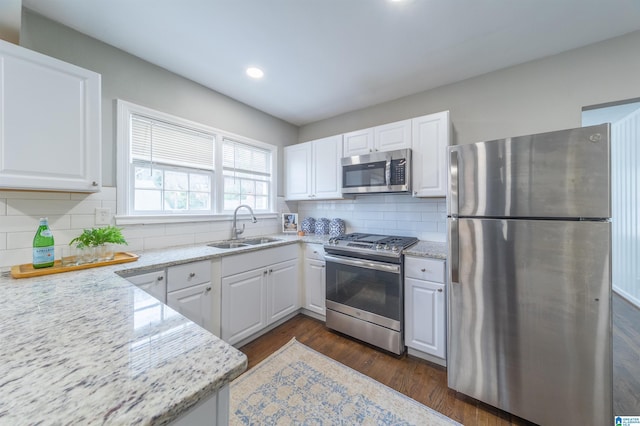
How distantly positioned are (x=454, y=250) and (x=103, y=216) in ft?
8.58

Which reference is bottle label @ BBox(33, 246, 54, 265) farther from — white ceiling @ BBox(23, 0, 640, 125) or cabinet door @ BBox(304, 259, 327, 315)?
cabinet door @ BBox(304, 259, 327, 315)

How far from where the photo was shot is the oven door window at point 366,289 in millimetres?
2084

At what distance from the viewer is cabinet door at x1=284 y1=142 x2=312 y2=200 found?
3.11 m

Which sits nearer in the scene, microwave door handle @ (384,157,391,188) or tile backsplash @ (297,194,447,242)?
microwave door handle @ (384,157,391,188)

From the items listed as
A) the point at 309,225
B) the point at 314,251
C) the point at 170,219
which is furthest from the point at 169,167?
the point at 309,225

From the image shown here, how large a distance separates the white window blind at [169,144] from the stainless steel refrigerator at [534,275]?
92.7 inches

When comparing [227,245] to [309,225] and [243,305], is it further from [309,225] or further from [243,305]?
[309,225]

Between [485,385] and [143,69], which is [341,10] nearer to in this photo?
[143,69]

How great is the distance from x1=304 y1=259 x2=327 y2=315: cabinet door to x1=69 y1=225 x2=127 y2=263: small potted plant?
5.69 ft

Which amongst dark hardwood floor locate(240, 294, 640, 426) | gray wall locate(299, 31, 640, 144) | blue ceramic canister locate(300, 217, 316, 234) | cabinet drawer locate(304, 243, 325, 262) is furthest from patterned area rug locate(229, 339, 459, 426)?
gray wall locate(299, 31, 640, 144)

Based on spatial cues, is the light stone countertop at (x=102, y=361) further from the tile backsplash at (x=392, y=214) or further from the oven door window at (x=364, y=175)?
the tile backsplash at (x=392, y=214)

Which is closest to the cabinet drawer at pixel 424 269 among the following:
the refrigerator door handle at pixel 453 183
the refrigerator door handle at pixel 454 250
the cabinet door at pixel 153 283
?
the refrigerator door handle at pixel 454 250

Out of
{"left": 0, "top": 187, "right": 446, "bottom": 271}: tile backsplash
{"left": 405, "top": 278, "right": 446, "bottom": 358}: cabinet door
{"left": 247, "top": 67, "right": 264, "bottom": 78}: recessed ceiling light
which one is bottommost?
{"left": 405, "top": 278, "right": 446, "bottom": 358}: cabinet door

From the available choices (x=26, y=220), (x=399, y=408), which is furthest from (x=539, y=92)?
(x=26, y=220)
